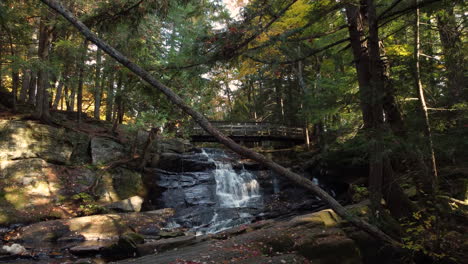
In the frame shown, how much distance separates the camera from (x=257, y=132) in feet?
73.9

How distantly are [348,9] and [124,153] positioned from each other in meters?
13.2

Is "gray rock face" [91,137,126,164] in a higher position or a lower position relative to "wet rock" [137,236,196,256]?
higher

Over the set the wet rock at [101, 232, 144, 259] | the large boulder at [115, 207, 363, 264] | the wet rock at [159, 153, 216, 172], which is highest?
the wet rock at [159, 153, 216, 172]

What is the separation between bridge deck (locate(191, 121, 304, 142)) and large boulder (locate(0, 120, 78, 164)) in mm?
9326

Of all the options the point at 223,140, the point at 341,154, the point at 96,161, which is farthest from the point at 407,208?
the point at 96,161

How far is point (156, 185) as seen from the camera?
51.8 ft

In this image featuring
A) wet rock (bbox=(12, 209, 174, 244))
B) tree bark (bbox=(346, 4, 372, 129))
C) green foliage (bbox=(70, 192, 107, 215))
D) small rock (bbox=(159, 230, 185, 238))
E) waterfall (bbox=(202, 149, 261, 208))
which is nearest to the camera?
tree bark (bbox=(346, 4, 372, 129))

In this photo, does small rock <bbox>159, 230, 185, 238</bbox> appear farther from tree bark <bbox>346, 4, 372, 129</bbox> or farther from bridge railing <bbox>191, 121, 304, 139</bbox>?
bridge railing <bbox>191, 121, 304, 139</bbox>

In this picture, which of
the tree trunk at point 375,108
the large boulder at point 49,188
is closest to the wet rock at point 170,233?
the large boulder at point 49,188

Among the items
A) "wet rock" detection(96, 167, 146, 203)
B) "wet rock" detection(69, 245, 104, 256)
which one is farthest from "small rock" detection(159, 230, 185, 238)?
"wet rock" detection(96, 167, 146, 203)

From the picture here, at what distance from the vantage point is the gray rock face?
1501 cm

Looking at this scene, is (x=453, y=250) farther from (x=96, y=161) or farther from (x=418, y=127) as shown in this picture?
(x=96, y=161)

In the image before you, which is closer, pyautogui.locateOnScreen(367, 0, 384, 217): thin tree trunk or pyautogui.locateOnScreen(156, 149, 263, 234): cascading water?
pyautogui.locateOnScreen(367, 0, 384, 217): thin tree trunk

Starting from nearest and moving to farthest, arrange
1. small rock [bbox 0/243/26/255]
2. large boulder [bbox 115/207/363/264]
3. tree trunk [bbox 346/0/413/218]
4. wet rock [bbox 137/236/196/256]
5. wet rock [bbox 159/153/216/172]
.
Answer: tree trunk [bbox 346/0/413/218] < large boulder [bbox 115/207/363/264] < small rock [bbox 0/243/26/255] < wet rock [bbox 137/236/196/256] < wet rock [bbox 159/153/216/172]
